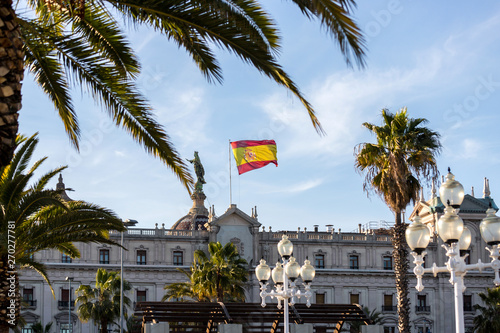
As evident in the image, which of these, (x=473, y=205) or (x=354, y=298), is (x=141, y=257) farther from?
(x=473, y=205)

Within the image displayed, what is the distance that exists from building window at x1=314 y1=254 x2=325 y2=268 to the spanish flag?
13.2 m

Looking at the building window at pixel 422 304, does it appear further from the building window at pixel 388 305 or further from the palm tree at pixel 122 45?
the palm tree at pixel 122 45

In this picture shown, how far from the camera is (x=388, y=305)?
69000 mm

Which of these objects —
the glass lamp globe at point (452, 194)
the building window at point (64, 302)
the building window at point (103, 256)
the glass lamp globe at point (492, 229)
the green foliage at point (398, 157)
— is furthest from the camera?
the building window at point (103, 256)

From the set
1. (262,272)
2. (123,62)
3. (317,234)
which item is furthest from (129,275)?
(123,62)

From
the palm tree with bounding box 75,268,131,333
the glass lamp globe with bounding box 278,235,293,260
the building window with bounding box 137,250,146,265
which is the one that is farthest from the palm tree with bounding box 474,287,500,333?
the building window with bounding box 137,250,146,265

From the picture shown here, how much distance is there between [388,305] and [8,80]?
64954 millimetres

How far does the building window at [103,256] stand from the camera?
65.6 m

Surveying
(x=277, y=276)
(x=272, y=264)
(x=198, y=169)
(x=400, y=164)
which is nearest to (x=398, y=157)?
(x=400, y=164)

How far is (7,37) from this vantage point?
7.70m

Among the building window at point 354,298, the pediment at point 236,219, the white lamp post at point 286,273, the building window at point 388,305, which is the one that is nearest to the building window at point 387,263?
the building window at point 388,305

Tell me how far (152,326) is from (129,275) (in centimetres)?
4117

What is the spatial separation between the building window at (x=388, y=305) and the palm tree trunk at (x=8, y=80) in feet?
211

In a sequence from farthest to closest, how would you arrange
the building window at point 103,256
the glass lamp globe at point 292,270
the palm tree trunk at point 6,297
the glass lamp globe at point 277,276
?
1. the building window at point 103,256
2. the glass lamp globe at point 277,276
3. the glass lamp globe at point 292,270
4. the palm tree trunk at point 6,297
